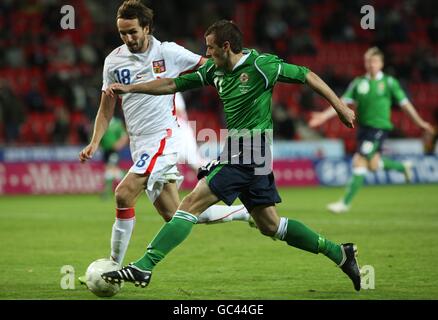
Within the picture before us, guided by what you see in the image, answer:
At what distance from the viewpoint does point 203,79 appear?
23.6 ft

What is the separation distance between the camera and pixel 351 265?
7.20 metres

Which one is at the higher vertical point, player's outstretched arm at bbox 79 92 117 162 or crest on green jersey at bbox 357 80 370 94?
crest on green jersey at bbox 357 80 370 94

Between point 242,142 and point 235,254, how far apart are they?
9.87ft

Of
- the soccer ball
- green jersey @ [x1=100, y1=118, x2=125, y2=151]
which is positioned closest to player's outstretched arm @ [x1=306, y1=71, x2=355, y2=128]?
the soccer ball

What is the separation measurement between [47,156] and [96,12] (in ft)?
21.2

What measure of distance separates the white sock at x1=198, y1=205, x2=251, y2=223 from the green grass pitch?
1.71ft

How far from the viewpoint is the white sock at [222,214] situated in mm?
8289

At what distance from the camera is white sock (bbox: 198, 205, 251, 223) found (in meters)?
8.29

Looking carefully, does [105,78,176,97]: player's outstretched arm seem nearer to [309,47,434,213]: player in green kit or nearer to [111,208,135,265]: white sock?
[111,208,135,265]: white sock

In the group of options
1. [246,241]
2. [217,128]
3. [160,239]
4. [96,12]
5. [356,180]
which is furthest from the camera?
[96,12]

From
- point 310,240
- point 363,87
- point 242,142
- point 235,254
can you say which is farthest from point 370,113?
point 242,142

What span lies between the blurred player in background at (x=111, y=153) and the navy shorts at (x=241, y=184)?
38.8ft
